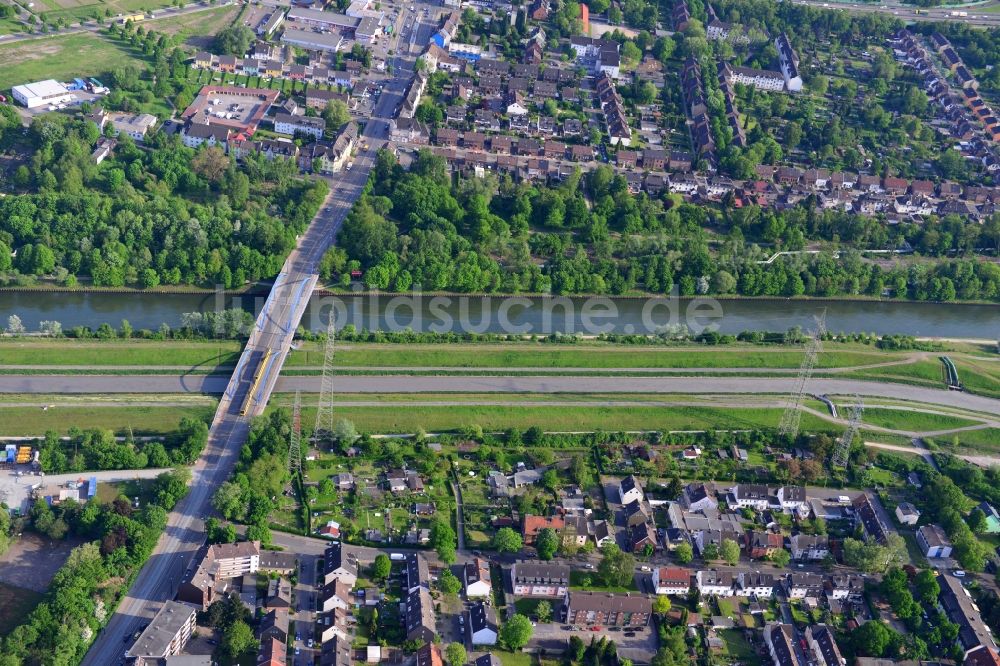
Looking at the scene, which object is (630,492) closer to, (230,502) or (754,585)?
(754,585)

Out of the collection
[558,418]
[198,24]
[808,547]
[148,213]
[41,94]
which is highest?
[198,24]

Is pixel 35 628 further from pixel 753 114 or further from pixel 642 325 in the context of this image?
pixel 753 114

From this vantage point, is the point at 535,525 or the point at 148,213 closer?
the point at 535,525

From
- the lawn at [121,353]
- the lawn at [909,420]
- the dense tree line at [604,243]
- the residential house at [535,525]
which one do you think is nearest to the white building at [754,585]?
the residential house at [535,525]

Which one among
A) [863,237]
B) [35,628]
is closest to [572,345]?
[863,237]

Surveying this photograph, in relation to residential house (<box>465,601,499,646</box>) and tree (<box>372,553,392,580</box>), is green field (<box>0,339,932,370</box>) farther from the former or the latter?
residential house (<box>465,601,499,646</box>)

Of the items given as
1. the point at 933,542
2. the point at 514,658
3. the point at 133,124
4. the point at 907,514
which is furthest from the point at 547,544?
the point at 133,124

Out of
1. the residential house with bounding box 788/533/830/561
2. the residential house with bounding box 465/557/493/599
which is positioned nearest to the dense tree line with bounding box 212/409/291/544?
the residential house with bounding box 465/557/493/599

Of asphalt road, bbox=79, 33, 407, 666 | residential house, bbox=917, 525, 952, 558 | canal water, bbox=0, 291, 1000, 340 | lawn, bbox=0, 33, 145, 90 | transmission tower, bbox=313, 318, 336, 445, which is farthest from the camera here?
lawn, bbox=0, 33, 145, 90
